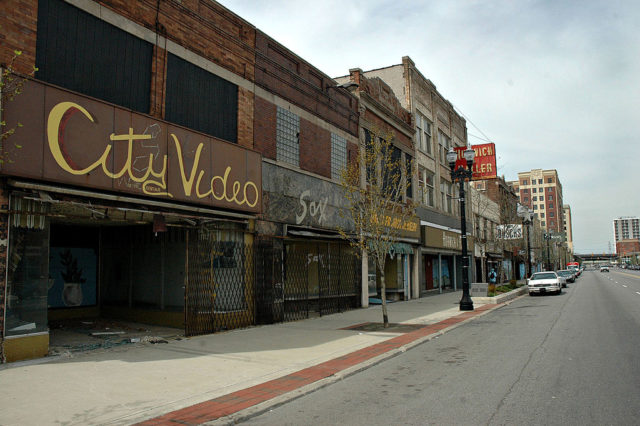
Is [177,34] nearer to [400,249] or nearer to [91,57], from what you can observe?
[91,57]

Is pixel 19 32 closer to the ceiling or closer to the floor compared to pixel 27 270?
closer to the ceiling

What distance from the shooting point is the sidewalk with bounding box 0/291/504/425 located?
6043mm

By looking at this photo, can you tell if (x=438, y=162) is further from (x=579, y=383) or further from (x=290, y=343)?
(x=579, y=383)

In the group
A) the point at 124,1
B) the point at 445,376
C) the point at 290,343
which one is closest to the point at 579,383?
the point at 445,376

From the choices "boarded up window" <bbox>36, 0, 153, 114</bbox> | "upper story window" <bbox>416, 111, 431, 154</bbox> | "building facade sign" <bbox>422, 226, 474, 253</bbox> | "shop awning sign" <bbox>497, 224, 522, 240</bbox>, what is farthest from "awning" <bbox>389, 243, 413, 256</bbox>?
"shop awning sign" <bbox>497, 224, 522, 240</bbox>

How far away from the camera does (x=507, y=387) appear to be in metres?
7.04

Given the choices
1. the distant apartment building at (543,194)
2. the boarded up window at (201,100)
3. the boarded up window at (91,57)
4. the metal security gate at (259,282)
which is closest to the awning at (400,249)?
the metal security gate at (259,282)

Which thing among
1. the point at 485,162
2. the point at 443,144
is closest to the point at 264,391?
the point at 443,144

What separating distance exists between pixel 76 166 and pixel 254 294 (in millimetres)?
6683

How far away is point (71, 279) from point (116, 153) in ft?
20.1

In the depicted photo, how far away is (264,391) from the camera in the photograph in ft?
23.3

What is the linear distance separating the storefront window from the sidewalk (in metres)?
0.82

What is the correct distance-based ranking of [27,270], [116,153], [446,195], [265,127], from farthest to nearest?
1. [446,195]
2. [265,127]
3. [116,153]
4. [27,270]

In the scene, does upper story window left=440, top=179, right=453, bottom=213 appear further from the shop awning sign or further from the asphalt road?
the asphalt road
